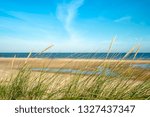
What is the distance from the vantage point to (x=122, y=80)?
3.59 m

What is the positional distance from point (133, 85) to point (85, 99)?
715 mm

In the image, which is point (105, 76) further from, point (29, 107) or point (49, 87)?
point (29, 107)

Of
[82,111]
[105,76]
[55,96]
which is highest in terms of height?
[105,76]

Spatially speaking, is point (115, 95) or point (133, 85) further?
point (133, 85)

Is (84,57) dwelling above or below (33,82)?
above

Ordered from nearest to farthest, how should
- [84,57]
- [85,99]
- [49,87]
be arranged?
[85,99]
[49,87]
[84,57]

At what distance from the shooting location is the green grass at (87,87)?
3.22m

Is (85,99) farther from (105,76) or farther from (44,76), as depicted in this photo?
(44,76)

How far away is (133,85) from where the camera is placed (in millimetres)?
3521

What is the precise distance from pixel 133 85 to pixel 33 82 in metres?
1.34

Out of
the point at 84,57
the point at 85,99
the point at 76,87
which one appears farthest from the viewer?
the point at 84,57

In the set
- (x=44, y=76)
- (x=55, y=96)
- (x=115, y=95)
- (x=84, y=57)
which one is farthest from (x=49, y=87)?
(x=115, y=95)

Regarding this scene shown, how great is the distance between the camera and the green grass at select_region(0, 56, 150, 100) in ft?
10.6

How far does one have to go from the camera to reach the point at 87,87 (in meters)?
3.41
